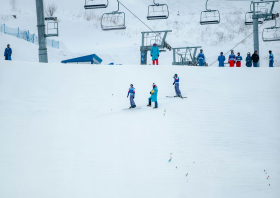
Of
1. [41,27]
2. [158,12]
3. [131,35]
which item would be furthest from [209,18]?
[41,27]

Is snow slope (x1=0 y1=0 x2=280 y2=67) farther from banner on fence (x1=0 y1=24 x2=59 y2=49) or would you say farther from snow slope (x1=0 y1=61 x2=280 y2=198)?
snow slope (x1=0 y1=61 x2=280 y2=198)

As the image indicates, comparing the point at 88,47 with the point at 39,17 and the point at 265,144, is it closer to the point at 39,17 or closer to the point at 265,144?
the point at 39,17

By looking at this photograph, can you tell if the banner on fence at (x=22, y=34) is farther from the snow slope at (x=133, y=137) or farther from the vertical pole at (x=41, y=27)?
the snow slope at (x=133, y=137)

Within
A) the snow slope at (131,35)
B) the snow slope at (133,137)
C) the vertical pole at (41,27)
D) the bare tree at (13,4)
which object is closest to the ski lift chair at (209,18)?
the snow slope at (131,35)

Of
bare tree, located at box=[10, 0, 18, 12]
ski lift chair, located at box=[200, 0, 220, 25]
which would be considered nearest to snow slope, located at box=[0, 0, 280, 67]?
bare tree, located at box=[10, 0, 18, 12]

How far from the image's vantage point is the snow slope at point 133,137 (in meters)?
12.7

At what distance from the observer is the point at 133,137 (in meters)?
14.9

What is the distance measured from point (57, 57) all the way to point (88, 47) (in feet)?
46.9

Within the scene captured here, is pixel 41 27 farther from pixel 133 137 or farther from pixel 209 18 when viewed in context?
pixel 209 18

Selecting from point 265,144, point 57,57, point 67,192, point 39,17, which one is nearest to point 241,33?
point 57,57

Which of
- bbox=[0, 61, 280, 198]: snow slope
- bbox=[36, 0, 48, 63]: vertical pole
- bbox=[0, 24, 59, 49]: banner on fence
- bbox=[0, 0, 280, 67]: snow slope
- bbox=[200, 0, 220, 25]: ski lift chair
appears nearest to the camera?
bbox=[0, 61, 280, 198]: snow slope

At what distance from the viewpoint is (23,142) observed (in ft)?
47.8

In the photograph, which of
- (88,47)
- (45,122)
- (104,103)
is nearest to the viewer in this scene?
(45,122)

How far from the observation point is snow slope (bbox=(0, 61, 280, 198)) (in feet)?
41.6
